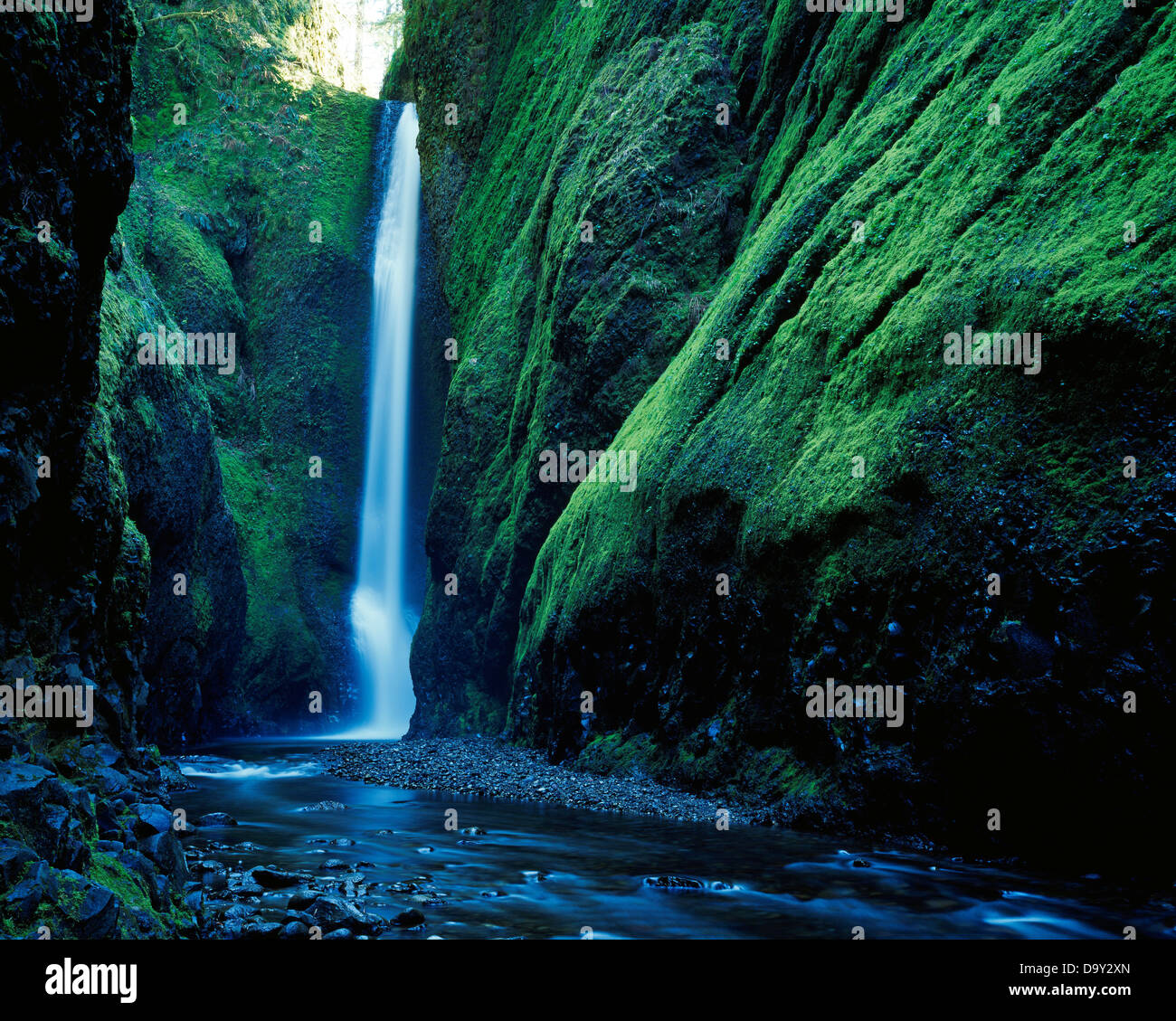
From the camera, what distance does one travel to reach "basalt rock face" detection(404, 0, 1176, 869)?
8.98m

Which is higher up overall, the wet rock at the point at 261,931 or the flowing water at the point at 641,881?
the wet rock at the point at 261,931

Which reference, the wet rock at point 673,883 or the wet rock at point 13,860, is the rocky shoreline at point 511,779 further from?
the wet rock at point 13,860

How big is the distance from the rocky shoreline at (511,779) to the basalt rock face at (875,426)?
630 mm

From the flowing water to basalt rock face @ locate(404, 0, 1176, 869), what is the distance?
3.78ft

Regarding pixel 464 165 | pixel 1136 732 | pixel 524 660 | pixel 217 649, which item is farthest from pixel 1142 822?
pixel 464 165

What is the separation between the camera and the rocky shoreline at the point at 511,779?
14289 millimetres

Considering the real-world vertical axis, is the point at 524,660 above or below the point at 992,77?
below

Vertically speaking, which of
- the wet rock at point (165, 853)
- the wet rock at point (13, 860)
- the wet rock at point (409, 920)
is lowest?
the wet rock at point (409, 920)

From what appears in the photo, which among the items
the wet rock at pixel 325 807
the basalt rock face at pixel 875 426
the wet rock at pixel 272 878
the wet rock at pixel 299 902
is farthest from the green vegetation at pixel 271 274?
the wet rock at pixel 299 902

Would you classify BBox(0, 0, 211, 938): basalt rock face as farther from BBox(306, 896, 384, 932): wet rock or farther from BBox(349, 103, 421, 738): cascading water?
BBox(349, 103, 421, 738): cascading water

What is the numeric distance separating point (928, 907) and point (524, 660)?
728 inches
